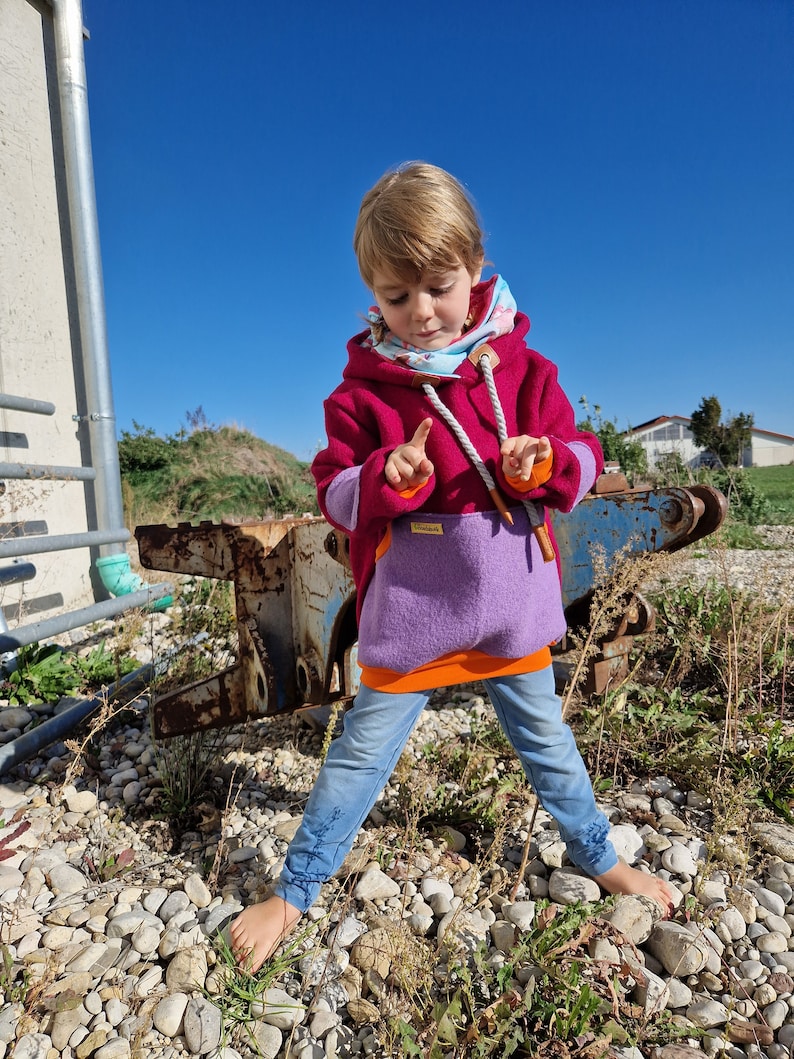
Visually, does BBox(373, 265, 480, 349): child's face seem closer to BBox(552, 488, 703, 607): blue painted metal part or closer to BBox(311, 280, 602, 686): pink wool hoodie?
BBox(311, 280, 602, 686): pink wool hoodie

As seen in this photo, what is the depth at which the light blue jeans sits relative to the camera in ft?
5.01

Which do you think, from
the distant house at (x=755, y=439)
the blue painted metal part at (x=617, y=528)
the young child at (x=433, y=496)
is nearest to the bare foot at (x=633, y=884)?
the young child at (x=433, y=496)

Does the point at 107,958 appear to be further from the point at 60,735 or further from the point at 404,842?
the point at 60,735

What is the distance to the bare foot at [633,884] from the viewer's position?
164 centimetres

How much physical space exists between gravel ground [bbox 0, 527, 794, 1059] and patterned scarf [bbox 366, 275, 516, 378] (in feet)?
3.35

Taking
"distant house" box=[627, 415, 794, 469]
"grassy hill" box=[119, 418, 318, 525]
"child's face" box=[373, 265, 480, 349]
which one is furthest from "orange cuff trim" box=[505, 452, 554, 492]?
"distant house" box=[627, 415, 794, 469]

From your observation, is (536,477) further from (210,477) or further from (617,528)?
(210,477)

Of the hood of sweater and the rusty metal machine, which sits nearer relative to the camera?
the hood of sweater

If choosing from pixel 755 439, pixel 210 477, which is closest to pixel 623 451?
pixel 210 477

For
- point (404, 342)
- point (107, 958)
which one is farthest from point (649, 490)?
point (107, 958)

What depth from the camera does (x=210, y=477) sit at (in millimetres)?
10656

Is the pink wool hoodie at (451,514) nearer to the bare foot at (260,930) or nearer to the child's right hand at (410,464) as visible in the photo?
the child's right hand at (410,464)

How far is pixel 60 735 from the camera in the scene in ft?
8.54

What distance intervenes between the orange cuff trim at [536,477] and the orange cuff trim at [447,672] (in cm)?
40
